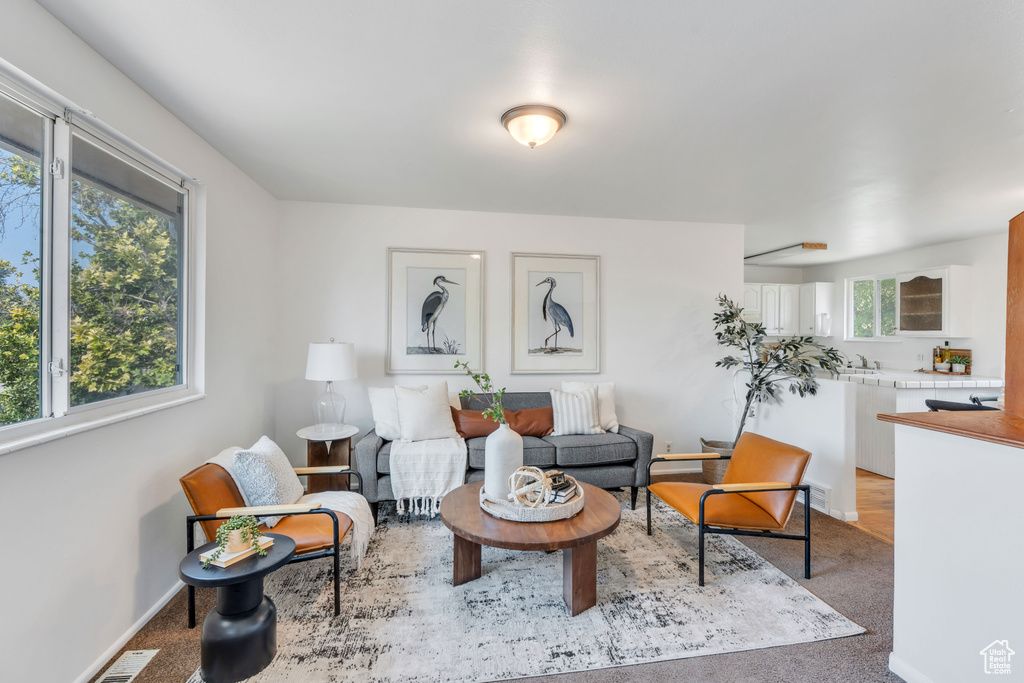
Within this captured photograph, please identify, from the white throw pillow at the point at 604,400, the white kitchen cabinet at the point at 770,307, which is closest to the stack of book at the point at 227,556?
the white throw pillow at the point at 604,400

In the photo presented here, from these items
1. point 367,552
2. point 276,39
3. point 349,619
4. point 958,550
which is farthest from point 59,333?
point 958,550

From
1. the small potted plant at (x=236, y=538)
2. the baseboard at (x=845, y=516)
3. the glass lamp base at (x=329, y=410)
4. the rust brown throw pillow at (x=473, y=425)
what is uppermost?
the glass lamp base at (x=329, y=410)

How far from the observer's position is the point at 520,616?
7.70 feet

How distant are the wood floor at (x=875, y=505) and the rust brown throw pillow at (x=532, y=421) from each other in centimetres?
240

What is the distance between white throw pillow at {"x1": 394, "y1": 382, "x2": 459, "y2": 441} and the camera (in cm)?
377

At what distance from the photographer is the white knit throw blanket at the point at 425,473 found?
3.54m

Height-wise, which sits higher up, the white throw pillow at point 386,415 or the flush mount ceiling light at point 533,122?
the flush mount ceiling light at point 533,122

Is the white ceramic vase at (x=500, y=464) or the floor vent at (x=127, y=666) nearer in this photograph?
the floor vent at (x=127, y=666)

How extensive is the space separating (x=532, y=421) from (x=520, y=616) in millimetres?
1926

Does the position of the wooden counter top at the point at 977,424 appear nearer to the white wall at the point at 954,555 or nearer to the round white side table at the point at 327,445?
the white wall at the point at 954,555

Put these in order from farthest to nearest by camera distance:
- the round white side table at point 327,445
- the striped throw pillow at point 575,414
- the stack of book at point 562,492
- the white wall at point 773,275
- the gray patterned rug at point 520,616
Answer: the white wall at point 773,275
the striped throw pillow at point 575,414
the round white side table at point 327,445
the stack of book at point 562,492
the gray patterned rug at point 520,616

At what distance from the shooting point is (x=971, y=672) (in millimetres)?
1683

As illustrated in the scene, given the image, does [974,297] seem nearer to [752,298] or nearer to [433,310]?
[752,298]

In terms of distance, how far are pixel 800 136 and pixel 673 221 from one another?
2137mm
